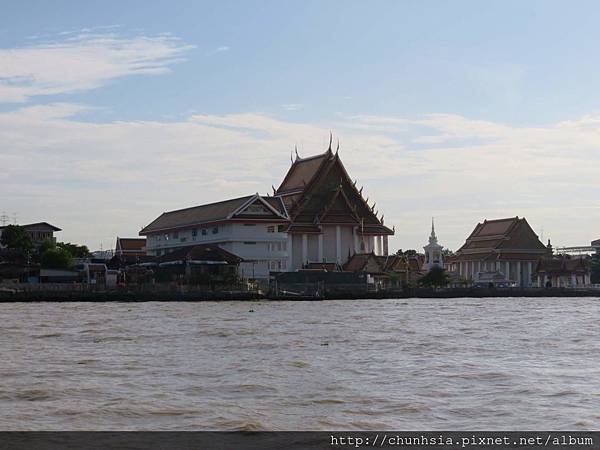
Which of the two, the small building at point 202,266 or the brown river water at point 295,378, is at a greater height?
the small building at point 202,266

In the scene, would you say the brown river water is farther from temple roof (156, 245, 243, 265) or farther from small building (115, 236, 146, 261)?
small building (115, 236, 146, 261)

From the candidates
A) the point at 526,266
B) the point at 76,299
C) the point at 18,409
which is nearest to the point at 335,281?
the point at 76,299

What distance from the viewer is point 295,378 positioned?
16234 mm

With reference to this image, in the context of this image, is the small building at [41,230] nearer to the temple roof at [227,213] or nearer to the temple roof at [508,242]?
the temple roof at [227,213]

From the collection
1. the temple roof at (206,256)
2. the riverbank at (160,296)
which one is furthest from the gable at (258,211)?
the riverbank at (160,296)

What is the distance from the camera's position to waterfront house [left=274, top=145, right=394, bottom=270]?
3014 inches

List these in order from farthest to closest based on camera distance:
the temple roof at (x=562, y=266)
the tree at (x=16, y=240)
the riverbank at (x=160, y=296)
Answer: the temple roof at (x=562, y=266)
the tree at (x=16, y=240)
the riverbank at (x=160, y=296)

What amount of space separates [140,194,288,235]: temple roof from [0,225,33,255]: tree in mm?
10142

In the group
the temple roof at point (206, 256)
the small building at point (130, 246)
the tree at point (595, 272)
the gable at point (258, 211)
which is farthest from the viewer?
the tree at point (595, 272)

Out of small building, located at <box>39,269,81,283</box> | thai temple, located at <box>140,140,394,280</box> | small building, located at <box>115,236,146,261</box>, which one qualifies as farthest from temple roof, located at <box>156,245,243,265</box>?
small building, located at <box>115,236,146,261</box>

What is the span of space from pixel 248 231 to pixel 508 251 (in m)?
34.2

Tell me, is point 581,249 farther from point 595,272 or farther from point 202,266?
point 202,266

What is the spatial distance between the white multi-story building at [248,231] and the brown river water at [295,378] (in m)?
38.3

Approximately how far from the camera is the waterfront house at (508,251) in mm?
93625
